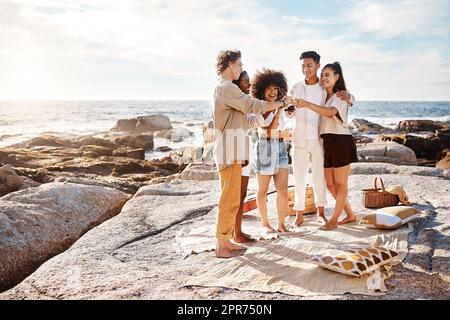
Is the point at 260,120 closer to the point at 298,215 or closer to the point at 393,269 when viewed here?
the point at 298,215

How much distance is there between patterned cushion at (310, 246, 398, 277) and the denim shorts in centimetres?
142

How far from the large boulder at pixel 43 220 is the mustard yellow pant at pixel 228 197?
226cm

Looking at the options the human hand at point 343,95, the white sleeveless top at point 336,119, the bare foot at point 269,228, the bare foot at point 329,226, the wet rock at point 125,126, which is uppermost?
the human hand at point 343,95

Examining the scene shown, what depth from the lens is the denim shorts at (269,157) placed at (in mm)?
5332

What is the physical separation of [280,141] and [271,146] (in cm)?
15

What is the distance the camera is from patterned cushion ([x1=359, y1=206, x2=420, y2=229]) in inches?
206

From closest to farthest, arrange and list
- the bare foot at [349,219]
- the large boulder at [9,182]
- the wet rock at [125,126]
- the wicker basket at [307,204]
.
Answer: the bare foot at [349,219] → the wicker basket at [307,204] → the large boulder at [9,182] → the wet rock at [125,126]

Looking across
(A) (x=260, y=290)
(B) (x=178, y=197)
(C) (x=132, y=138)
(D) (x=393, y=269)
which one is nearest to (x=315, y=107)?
(D) (x=393, y=269)

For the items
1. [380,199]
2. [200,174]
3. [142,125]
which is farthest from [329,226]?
[142,125]

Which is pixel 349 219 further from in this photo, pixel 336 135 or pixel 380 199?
pixel 336 135

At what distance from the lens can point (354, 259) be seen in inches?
156

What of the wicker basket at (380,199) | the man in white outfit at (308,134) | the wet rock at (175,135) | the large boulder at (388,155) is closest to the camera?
the man in white outfit at (308,134)

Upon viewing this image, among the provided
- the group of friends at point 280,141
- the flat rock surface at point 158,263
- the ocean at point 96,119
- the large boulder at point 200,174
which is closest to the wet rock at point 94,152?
the ocean at point 96,119

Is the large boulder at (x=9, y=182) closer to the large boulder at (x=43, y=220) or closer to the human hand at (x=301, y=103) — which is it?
the large boulder at (x=43, y=220)
